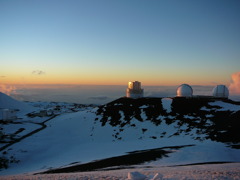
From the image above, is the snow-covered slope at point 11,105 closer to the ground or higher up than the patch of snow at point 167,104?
closer to the ground

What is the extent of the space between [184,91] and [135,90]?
1557cm

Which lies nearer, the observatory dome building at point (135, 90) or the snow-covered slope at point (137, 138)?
the snow-covered slope at point (137, 138)

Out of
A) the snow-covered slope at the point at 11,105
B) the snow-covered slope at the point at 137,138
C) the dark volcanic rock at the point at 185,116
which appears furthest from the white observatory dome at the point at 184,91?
the snow-covered slope at the point at 11,105

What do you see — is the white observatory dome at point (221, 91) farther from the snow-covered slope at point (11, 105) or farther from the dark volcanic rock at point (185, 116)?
the snow-covered slope at point (11, 105)

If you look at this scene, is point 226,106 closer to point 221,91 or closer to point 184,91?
point 221,91

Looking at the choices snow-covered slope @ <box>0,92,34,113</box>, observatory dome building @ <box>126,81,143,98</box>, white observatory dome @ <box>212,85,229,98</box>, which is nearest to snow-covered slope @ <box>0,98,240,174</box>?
observatory dome building @ <box>126,81,143,98</box>

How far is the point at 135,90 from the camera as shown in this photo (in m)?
66.6

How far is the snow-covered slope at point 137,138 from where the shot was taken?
91.9ft

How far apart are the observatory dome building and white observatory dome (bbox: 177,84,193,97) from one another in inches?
492

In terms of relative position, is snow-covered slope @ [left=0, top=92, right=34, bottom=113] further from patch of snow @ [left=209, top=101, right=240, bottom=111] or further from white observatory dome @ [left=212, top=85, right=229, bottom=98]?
white observatory dome @ [left=212, top=85, right=229, bottom=98]

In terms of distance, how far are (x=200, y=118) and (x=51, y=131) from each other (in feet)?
122

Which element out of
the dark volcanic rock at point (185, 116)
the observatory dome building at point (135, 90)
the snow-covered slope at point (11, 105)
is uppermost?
the observatory dome building at point (135, 90)

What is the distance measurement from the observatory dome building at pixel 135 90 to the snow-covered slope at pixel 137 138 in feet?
11.7

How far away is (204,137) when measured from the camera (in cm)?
3656
